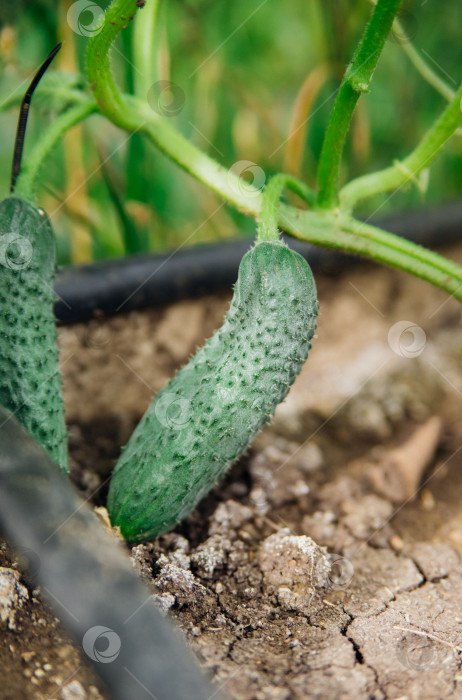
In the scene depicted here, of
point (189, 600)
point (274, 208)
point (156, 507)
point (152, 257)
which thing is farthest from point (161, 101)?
point (189, 600)

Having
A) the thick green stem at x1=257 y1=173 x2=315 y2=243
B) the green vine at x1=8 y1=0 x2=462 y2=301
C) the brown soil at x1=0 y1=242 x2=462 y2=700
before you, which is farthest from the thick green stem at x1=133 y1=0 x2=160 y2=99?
the brown soil at x1=0 y1=242 x2=462 y2=700

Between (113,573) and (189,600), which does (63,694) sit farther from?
(189,600)

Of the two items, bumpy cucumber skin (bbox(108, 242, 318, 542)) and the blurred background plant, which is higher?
the blurred background plant

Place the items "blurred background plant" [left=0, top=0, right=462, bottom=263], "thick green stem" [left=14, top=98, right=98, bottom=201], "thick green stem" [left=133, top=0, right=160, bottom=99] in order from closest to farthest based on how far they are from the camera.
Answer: "thick green stem" [left=14, top=98, right=98, bottom=201] < "thick green stem" [left=133, top=0, right=160, bottom=99] < "blurred background plant" [left=0, top=0, right=462, bottom=263]

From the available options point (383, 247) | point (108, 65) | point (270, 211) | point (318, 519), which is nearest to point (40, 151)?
point (108, 65)

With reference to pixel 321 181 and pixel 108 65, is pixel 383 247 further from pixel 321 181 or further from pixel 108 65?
pixel 108 65

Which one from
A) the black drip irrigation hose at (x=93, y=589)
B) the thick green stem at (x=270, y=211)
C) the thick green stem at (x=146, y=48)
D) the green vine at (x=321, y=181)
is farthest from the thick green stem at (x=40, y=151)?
the black drip irrigation hose at (x=93, y=589)

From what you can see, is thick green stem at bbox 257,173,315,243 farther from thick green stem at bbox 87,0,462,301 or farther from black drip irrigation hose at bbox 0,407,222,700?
black drip irrigation hose at bbox 0,407,222,700
